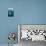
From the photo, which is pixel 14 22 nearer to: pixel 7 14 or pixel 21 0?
pixel 7 14

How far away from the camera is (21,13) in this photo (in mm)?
2598

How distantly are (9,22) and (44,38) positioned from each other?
86 centimetres

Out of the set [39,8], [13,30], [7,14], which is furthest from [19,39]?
[39,8]

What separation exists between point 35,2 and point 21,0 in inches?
12.8

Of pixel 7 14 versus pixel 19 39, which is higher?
pixel 7 14

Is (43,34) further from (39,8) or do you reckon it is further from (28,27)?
(39,8)

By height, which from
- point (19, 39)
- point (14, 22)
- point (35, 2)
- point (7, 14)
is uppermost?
point (35, 2)

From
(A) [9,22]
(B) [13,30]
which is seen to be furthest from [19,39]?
(A) [9,22]

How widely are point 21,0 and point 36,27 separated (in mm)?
704

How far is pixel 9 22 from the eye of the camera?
2.58m

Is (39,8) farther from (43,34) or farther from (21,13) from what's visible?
(43,34)

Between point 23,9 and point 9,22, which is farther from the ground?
point 23,9

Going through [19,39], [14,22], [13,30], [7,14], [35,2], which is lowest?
[19,39]

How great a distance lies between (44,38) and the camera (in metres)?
2.50
